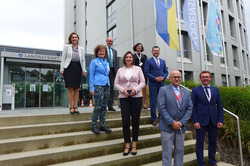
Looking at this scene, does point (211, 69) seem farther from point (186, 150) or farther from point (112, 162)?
point (112, 162)

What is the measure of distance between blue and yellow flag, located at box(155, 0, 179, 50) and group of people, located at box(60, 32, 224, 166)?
152 inches

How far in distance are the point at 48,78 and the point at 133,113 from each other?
13.1m

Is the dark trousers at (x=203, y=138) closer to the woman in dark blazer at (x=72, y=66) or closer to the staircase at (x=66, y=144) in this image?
the staircase at (x=66, y=144)

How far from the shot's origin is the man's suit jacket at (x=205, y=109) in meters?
3.22

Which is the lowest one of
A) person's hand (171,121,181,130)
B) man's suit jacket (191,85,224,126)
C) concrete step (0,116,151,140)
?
concrete step (0,116,151,140)

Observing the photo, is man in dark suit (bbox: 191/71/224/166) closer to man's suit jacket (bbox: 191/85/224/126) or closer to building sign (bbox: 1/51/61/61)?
man's suit jacket (bbox: 191/85/224/126)

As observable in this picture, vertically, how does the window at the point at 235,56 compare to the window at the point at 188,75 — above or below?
above

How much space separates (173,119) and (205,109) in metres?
0.88

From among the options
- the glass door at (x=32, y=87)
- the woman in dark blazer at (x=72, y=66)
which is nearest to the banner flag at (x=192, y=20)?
the woman in dark blazer at (x=72, y=66)

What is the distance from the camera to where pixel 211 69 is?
49.0ft

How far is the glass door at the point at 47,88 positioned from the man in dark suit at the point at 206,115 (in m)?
13.4

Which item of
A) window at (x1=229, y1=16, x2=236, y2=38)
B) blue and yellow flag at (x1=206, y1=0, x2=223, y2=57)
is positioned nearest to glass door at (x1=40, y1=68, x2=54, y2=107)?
blue and yellow flag at (x1=206, y1=0, x2=223, y2=57)

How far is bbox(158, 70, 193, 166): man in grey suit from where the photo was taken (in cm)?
268

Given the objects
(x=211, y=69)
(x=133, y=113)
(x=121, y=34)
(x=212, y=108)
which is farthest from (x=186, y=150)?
(x=121, y=34)
